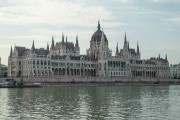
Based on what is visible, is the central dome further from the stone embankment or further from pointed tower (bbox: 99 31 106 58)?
the stone embankment

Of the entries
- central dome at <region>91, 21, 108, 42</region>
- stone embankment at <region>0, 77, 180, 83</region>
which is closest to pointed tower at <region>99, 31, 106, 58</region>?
central dome at <region>91, 21, 108, 42</region>

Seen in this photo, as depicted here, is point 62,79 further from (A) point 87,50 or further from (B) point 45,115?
(B) point 45,115

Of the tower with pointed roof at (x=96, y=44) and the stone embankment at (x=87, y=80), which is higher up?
the tower with pointed roof at (x=96, y=44)

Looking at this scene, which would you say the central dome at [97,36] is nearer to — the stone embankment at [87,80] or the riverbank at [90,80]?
the stone embankment at [87,80]

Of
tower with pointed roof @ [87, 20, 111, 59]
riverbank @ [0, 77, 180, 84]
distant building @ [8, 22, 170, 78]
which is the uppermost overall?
tower with pointed roof @ [87, 20, 111, 59]

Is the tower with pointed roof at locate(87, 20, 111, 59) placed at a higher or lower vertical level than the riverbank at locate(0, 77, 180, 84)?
higher

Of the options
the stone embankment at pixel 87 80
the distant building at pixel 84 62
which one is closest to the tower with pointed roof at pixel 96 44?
the distant building at pixel 84 62

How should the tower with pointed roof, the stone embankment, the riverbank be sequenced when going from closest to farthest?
the stone embankment < the riverbank < the tower with pointed roof

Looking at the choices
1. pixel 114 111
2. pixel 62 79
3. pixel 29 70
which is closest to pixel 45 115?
pixel 114 111

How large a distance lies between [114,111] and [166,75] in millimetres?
156990

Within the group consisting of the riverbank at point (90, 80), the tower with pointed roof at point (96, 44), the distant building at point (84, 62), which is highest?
the tower with pointed roof at point (96, 44)

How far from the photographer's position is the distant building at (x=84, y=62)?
139 metres

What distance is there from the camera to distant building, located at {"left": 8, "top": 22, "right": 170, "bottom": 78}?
138625mm

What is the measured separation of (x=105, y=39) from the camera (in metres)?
171
